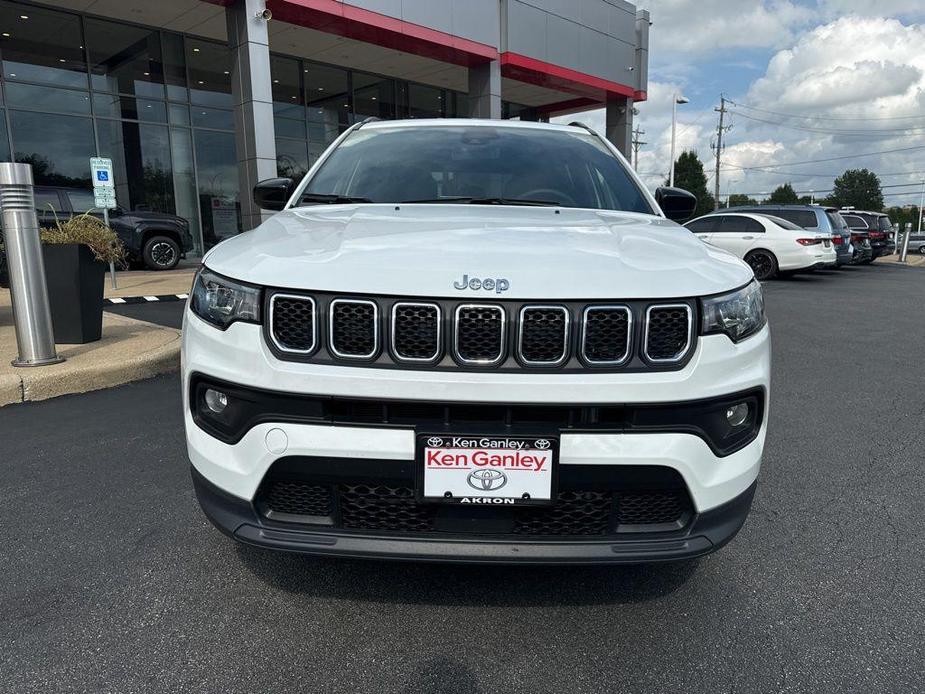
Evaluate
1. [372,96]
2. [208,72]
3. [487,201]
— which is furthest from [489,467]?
[372,96]

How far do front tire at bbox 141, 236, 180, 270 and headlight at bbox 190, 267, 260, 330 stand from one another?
1306cm

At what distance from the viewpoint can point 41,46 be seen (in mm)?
13789

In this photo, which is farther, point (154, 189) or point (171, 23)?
point (154, 189)

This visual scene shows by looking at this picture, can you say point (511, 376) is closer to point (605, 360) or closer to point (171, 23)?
point (605, 360)

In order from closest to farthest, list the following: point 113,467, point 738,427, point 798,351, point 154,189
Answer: point 738,427 < point 113,467 < point 798,351 < point 154,189

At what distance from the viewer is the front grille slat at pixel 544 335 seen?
65.6 inches

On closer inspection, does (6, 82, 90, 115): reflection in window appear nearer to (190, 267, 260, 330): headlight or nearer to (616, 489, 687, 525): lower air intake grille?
(190, 267, 260, 330): headlight

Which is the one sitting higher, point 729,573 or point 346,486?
point 346,486

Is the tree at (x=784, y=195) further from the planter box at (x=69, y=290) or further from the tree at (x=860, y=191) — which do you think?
the planter box at (x=69, y=290)

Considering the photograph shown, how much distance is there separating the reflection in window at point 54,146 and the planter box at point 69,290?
32.2 feet

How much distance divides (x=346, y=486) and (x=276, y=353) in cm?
41

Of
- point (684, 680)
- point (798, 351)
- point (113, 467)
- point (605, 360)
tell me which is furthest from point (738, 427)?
point (798, 351)

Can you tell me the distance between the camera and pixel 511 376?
5.37 feet

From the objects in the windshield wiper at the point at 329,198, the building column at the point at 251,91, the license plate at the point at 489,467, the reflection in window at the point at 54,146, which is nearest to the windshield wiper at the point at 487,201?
the windshield wiper at the point at 329,198
